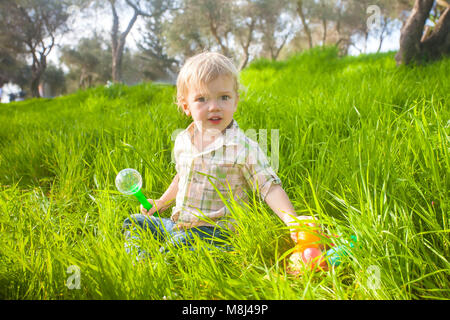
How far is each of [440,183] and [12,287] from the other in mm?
1730

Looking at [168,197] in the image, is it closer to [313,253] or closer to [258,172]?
[258,172]

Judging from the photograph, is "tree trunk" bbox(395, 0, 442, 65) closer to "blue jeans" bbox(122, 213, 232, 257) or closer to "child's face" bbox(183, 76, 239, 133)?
"child's face" bbox(183, 76, 239, 133)

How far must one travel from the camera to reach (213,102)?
4.81 feet

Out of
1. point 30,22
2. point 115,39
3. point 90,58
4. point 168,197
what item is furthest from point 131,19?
point 168,197

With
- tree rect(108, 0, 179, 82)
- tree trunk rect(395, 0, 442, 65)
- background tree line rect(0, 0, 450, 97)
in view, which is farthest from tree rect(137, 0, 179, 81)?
tree trunk rect(395, 0, 442, 65)

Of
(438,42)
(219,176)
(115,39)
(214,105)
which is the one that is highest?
(115,39)

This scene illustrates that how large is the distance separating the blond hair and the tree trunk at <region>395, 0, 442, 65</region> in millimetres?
4027

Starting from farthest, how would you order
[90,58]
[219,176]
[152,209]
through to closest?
1. [90,58]
2. [152,209]
3. [219,176]

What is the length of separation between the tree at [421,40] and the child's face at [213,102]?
13.4 feet

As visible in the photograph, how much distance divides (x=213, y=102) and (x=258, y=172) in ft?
1.37

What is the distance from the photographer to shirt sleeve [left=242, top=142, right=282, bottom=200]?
146 centimetres

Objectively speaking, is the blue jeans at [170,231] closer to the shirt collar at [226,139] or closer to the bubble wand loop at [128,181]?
the bubble wand loop at [128,181]

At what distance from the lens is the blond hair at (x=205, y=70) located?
1447 mm
